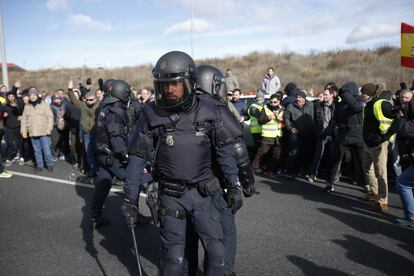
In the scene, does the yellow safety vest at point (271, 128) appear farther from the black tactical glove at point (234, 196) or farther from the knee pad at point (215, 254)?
the knee pad at point (215, 254)

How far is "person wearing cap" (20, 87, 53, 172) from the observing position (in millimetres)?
8038

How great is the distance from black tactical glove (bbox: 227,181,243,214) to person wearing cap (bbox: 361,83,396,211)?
3.20 metres

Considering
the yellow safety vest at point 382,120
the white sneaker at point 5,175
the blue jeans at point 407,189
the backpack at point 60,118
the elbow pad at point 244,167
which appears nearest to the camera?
the elbow pad at point 244,167

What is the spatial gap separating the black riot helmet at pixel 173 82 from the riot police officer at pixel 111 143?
6.86 ft

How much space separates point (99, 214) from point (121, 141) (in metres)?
1.01

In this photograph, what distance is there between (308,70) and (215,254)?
23.0 m

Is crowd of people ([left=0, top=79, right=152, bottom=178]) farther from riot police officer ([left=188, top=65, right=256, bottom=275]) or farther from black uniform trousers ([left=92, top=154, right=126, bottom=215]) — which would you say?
riot police officer ([left=188, top=65, right=256, bottom=275])

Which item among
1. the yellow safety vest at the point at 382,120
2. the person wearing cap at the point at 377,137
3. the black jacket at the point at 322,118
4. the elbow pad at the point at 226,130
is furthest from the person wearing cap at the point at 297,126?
the elbow pad at the point at 226,130

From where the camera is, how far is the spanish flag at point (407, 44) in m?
7.57

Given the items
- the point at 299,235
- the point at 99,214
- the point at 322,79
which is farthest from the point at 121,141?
the point at 322,79

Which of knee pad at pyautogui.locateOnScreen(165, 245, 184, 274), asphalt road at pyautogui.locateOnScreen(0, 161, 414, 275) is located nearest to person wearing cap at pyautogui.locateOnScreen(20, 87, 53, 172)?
asphalt road at pyautogui.locateOnScreen(0, 161, 414, 275)

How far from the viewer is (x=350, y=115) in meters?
5.73

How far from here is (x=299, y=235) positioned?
425cm

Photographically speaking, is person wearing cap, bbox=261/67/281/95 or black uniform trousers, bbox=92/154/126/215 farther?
person wearing cap, bbox=261/67/281/95
